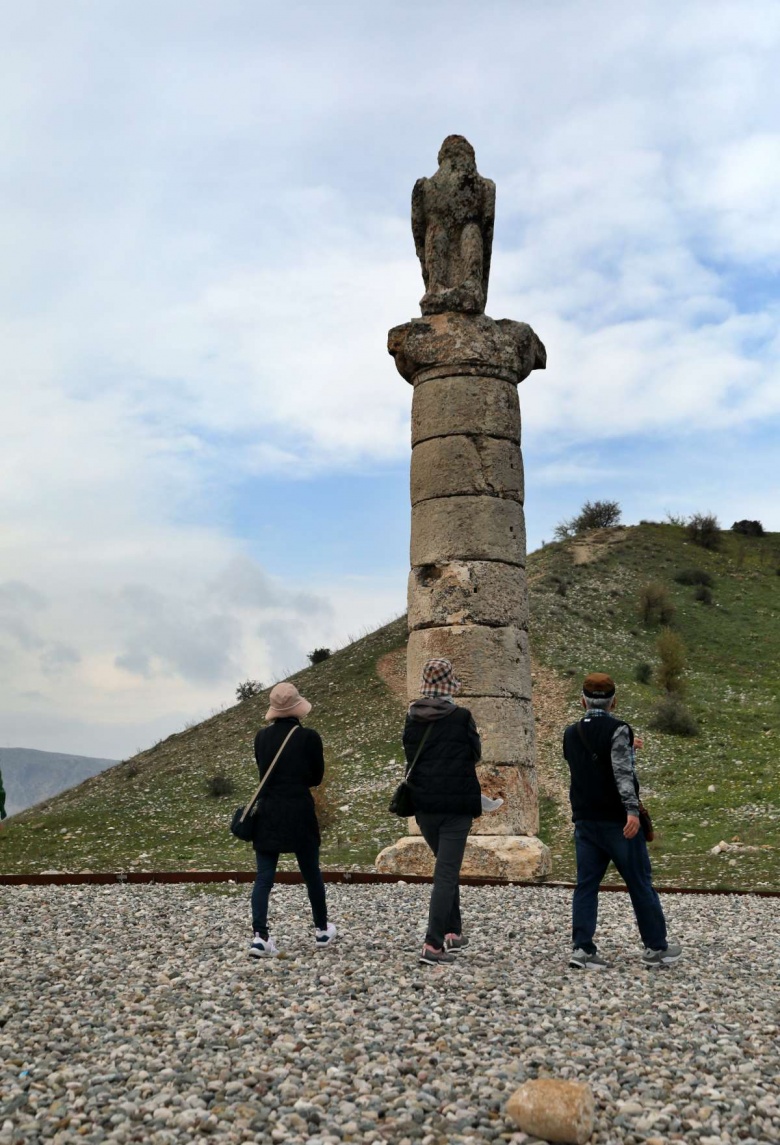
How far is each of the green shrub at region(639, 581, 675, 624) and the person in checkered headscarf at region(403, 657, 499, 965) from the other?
93.2 feet

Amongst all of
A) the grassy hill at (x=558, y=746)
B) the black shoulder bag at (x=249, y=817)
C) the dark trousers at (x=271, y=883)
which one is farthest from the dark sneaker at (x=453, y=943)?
→ the grassy hill at (x=558, y=746)

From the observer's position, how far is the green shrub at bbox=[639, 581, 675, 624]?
35250 millimetres

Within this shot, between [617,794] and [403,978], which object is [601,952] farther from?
[403,978]

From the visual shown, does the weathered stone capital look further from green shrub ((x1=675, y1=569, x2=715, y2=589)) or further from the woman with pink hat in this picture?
green shrub ((x1=675, y1=569, x2=715, y2=589))

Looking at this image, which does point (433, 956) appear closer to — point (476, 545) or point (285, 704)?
point (285, 704)

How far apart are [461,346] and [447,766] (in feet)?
22.0

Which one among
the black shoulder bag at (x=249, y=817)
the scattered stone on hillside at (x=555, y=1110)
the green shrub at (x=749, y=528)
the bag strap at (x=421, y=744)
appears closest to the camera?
the scattered stone on hillside at (x=555, y=1110)

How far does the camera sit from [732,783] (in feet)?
69.7

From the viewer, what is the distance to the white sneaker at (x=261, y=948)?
23.9 ft

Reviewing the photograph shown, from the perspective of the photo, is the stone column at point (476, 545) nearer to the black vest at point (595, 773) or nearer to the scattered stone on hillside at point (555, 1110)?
the black vest at point (595, 773)

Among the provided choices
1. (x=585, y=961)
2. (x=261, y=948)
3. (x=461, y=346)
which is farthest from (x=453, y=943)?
(x=461, y=346)

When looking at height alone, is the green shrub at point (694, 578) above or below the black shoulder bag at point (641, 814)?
above

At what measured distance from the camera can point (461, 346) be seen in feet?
42.6

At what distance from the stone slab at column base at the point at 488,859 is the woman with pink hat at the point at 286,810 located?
4211mm
